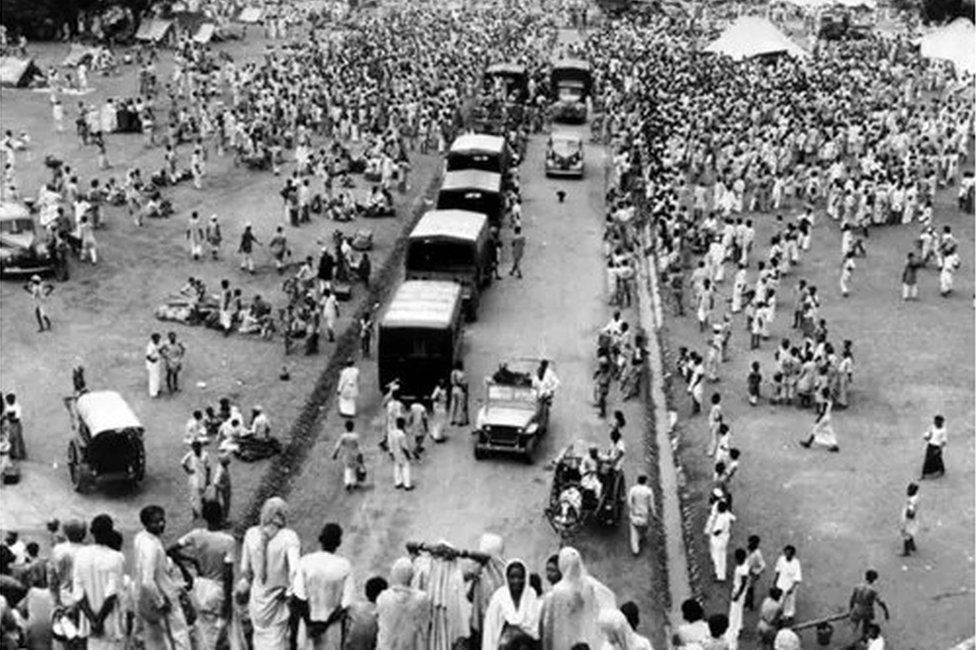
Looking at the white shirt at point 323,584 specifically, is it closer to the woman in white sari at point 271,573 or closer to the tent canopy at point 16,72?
the woman in white sari at point 271,573

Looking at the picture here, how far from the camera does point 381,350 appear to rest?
24594 millimetres

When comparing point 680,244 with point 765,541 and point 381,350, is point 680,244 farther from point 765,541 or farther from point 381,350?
point 765,541

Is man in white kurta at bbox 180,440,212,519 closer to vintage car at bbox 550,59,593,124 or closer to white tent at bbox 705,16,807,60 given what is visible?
vintage car at bbox 550,59,593,124

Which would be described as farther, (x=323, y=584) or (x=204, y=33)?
(x=204, y=33)

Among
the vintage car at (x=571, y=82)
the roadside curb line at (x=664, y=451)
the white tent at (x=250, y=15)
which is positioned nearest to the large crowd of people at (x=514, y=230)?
the roadside curb line at (x=664, y=451)

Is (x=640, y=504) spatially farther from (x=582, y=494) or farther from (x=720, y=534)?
(x=720, y=534)

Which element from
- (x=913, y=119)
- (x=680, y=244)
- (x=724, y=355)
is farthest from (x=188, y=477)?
(x=913, y=119)

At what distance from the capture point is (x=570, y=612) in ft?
36.3

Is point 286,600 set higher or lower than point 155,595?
lower

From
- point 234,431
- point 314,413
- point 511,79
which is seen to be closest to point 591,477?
point 234,431

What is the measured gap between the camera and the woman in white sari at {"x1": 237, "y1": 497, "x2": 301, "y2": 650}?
1191 cm

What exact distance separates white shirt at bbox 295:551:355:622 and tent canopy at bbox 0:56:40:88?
49648mm

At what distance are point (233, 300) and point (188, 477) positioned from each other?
812cm

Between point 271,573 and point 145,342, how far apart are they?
1628cm
